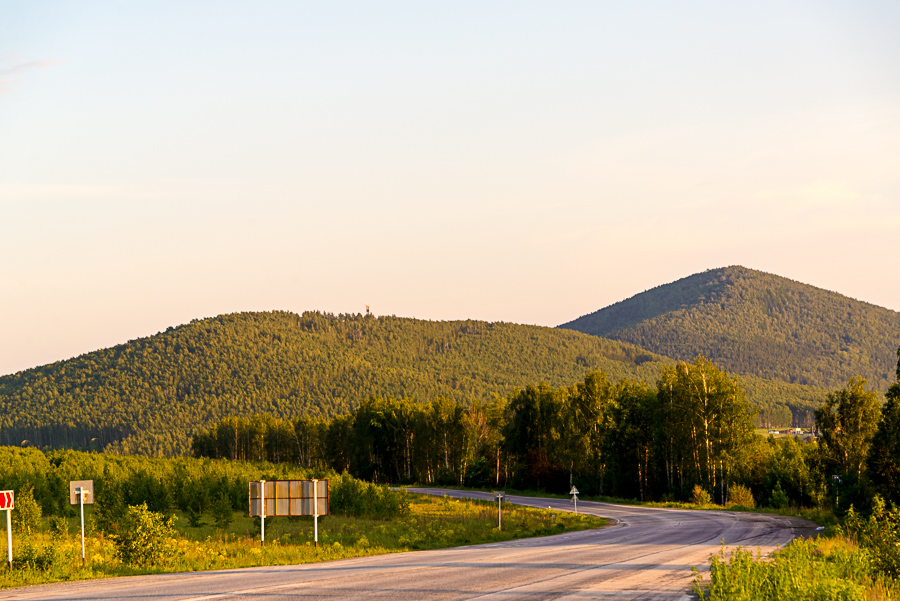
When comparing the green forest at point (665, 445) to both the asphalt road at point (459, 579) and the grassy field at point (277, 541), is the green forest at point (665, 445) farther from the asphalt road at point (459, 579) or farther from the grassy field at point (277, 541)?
the asphalt road at point (459, 579)

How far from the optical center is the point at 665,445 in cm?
8300

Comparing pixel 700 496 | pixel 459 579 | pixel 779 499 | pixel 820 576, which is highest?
pixel 820 576

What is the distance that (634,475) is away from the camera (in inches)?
3529

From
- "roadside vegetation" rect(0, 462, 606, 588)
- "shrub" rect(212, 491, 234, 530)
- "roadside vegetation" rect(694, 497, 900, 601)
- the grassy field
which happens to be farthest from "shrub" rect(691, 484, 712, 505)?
"roadside vegetation" rect(694, 497, 900, 601)

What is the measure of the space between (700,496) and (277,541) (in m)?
50.4

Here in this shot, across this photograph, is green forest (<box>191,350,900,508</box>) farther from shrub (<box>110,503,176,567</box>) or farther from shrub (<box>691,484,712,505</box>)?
shrub (<box>110,503,176,567</box>)

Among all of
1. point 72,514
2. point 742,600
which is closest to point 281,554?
point 742,600

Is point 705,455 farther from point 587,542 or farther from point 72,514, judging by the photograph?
point 72,514

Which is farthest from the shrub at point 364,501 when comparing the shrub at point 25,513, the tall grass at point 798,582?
the tall grass at point 798,582

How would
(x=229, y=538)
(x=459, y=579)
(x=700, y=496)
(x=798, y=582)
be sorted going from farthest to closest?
1. (x=700, y=496)
2. (x=229, y=538)
3. (x=459, y=579)
4. (x=798, y=582)

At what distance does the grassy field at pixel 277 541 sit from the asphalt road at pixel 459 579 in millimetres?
2087

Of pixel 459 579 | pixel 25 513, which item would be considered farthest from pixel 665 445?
pixel 459 579

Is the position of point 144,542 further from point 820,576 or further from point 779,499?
point 779,499

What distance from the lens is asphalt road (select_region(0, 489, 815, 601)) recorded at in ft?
57.9
